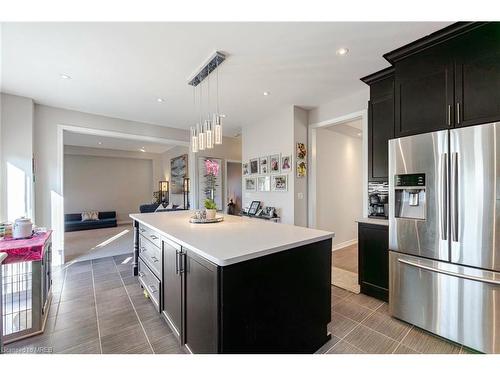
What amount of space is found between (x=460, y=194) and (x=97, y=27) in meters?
3.28

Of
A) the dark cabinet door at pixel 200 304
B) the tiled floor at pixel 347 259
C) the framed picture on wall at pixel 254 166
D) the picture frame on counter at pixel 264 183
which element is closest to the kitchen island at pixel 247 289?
the dark cabinet door at pixel 200 304

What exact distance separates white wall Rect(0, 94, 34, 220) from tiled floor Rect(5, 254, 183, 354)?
1.26 metres

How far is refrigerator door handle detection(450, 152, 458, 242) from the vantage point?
1685 mm

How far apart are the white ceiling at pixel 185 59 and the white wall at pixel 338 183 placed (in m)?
1.16

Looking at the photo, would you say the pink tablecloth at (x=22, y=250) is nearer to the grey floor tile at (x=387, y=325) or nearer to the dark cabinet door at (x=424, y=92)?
the grey floor tile at (x=387, y=325)

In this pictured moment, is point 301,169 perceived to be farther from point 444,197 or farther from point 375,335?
point 375,335

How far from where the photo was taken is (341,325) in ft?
6.48

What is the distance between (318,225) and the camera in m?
4.05

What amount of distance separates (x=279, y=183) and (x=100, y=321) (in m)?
3.03

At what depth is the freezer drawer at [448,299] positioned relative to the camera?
1.55 metres

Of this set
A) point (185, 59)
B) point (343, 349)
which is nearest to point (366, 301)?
point (343, 349)

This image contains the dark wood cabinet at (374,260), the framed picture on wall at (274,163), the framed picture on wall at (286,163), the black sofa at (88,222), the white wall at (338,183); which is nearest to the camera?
the dark wood cabinet at (374,260)

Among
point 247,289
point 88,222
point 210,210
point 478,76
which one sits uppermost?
point 478,76
